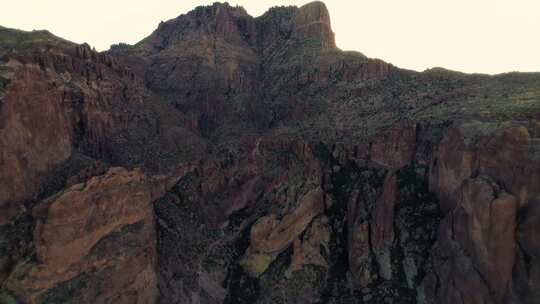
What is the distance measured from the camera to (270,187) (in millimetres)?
48562

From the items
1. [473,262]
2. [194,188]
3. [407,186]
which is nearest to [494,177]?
[473,262]

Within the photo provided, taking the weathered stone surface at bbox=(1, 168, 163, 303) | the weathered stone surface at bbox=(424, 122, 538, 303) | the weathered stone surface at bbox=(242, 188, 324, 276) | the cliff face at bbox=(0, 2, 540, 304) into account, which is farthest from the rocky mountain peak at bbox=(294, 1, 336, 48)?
the weathered stone surface at bbox=(1, 168, 163, 303)

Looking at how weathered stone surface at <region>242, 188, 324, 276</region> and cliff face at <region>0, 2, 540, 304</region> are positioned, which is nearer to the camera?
cliff face at <region>0, 2, 540, 304</region>

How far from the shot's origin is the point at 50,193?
119 ft

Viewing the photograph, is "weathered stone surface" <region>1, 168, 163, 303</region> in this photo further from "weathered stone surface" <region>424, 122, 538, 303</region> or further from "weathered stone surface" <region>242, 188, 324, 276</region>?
"weathered stone surface" <region>424, 122, 538, 303</region>

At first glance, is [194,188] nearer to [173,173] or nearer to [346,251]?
[173,173]

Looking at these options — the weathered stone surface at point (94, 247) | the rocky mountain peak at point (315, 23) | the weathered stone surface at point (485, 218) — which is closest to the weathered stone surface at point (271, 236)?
the weathered stone surface at point (94, 247)

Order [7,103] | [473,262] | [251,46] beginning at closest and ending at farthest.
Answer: [473,262], [7,103], [251,46]

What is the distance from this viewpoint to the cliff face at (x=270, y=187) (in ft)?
104

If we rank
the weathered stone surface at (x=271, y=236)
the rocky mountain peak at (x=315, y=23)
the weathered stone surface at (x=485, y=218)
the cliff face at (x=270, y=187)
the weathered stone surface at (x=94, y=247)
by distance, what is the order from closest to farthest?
the weathered stone surface at (x=485, y=218) → the cliff face at (x=270, y=187) → the weathered stone surface at (x=94, y=247) → the weathered stone surface at (x=271, y=236) → the rocky mountain peak at (x=315, y=23)

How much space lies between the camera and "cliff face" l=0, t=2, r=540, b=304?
31.6 meters

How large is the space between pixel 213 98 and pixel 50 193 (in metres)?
35.0

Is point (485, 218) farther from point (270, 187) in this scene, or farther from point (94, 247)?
point (94, 247)

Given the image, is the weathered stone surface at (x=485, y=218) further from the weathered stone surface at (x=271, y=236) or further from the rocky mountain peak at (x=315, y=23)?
the rocky mountain peak at (x=315, y=23)
